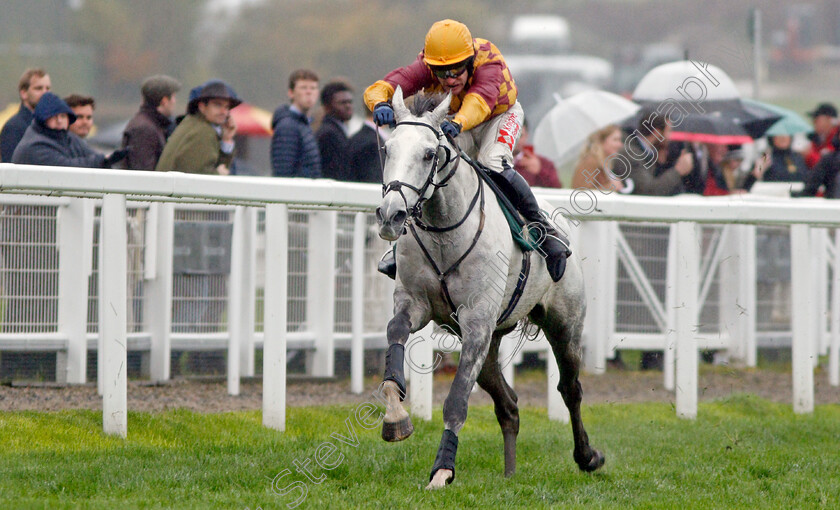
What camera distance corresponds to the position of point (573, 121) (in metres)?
11.6

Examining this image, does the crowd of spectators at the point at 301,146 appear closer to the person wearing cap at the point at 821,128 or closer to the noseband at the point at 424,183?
the person wearing cap at the point at 821,128

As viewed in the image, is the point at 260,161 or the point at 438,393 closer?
the point at 438,393

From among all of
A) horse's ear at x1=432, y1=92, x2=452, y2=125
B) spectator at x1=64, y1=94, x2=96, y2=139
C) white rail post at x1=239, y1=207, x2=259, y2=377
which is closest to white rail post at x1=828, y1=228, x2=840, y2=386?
white rail post at x1=239, y1=207, x2=259, y2=377

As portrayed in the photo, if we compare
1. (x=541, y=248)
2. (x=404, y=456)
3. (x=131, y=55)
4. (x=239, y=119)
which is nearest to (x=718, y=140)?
(x=541, y=248)

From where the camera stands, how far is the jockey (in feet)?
19.2

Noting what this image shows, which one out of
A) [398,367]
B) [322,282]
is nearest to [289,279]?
[322,282]

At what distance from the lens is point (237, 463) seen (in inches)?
231

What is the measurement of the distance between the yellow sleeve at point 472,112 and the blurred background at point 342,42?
2865cm

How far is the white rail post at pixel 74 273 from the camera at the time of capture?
7.48 m

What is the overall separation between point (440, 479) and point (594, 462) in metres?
1.39

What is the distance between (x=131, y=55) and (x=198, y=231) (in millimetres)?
34211

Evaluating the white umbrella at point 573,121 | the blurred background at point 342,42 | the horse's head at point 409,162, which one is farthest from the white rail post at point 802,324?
the blurred background at point 342,42

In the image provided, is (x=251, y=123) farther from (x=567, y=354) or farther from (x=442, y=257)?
(x=442, y=257)

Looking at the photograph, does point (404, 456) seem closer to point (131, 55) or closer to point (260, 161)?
point (260, 161)
